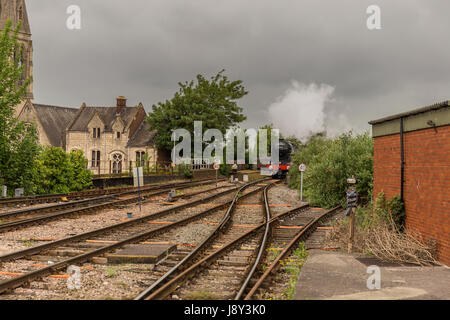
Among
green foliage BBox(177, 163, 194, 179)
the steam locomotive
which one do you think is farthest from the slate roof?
the steam locomotive

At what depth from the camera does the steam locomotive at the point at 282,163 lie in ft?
124

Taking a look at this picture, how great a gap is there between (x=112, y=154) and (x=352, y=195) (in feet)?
164

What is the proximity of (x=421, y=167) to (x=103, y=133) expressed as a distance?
52789mm

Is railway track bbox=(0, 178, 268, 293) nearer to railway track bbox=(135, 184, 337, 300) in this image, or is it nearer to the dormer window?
railway track bbox=(135, 184, 337, 300)

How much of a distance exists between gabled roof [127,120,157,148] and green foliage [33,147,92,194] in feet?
98.8

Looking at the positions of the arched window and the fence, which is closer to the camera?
the fence

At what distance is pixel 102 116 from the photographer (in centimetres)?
6003

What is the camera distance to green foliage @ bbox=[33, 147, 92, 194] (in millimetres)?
23609

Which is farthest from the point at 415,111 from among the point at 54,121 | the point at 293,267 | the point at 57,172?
the point at 54,121

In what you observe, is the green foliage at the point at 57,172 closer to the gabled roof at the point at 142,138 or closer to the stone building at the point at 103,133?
the stone building at the point at 103,133

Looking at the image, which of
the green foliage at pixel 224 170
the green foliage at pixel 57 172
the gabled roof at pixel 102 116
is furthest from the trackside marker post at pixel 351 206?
the gabled roof at pixel 102 116
